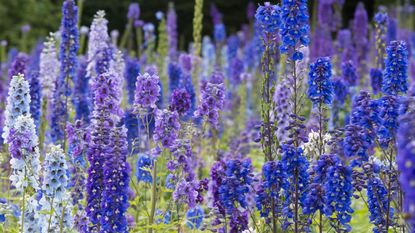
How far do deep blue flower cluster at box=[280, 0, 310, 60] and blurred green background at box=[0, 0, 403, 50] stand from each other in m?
15.9

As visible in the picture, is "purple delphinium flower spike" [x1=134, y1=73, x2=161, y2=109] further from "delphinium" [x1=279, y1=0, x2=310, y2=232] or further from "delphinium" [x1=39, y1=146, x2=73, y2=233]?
"delphinium" [x1=279, y1=0, x2=310, y2=232]

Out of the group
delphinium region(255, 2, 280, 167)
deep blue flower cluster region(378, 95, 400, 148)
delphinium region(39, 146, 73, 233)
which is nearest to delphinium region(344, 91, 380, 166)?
deep blue flower cluster region(378, 95, 400, 148)

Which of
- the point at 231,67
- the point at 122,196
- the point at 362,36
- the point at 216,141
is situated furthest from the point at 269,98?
the point at 231,67

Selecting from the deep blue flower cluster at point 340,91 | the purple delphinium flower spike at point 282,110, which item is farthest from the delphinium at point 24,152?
the deep blue flower cluster at point 340,91

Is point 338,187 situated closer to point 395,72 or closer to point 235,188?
point 235,188

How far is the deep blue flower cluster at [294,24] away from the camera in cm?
462

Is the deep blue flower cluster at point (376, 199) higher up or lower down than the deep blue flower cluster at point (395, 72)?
lower down

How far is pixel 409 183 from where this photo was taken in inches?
94.5

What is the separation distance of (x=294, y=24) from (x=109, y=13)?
61.9 ft

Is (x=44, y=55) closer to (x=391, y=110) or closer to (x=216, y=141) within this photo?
(x=216, y=141)

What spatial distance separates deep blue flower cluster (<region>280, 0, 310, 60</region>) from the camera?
462cm

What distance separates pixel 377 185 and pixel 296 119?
24.2 inches

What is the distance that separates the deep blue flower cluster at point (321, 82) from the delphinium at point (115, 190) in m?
1.20

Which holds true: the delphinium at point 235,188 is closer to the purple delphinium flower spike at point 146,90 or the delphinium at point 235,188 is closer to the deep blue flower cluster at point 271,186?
the deep blue flower cluster at point 271,186
